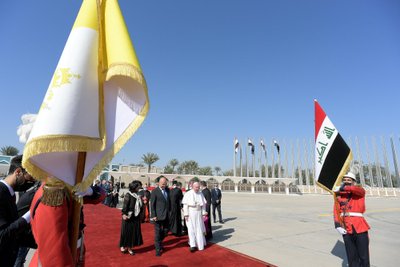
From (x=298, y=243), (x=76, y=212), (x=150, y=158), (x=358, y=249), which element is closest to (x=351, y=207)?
(x=358, y=249)

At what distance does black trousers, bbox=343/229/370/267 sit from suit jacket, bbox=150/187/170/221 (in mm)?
4112

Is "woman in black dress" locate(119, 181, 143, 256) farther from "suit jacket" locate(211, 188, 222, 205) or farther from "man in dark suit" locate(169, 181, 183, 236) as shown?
"suit jacket" locate(211, 188, 222, 205)

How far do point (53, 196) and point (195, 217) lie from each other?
5.07 meters

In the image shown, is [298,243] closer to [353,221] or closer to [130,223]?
[353,221]

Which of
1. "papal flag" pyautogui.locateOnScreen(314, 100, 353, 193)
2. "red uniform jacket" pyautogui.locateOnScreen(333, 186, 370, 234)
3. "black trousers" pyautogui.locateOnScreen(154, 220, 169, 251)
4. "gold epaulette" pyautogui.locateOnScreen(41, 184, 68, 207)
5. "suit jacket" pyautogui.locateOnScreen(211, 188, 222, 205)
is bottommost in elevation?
"black trousers" pyautogui.locateOnScreen(154, 220, 169, 251)

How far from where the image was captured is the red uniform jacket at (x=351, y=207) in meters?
4.00

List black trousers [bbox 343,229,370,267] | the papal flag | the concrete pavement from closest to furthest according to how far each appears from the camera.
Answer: black trousers [bbox 343,229,370,267]
the papal flag
the concrete pavement

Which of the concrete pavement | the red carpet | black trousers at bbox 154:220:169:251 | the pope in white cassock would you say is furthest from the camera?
the pope in white cassock

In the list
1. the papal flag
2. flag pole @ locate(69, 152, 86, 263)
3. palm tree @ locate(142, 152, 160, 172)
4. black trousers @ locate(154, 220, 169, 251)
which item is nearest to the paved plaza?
black trousers @ locate(154, 220, 169, 251)

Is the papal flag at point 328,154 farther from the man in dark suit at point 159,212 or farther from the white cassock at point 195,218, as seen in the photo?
the man in dark suit at point 159,212

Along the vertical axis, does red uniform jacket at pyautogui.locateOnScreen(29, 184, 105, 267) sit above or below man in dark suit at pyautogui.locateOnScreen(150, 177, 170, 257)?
above

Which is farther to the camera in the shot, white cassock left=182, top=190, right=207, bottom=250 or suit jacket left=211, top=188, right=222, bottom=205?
suit jacket left=211, top=188, right=222, bottom=205

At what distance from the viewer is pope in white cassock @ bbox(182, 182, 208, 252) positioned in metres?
6.00

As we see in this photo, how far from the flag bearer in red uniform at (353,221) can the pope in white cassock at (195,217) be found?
3.30m
